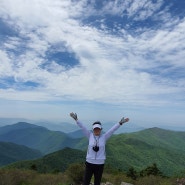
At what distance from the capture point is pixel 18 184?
18.6 meters

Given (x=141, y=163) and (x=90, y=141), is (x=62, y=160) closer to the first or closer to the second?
(x=141, y=163)

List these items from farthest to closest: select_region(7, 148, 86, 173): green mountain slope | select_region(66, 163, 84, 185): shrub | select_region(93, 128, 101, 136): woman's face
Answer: select_region(7, 148, 86, 173): green mountain slope < select_region(66, 163, 84, 185): shrub < select_region(93, 128, 101, 136): woman's face

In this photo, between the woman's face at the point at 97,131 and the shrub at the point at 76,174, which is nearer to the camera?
the woman's face at the point at 97,131

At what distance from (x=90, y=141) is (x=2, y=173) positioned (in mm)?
10087

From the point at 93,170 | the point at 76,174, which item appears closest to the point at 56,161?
the point at 76,174

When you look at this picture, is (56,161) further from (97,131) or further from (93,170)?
(97,131)

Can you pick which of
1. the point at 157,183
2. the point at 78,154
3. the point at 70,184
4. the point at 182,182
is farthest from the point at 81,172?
the point at 78,154

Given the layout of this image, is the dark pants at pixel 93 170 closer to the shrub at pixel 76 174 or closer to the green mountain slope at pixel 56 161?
the shrub at pixel 76 174

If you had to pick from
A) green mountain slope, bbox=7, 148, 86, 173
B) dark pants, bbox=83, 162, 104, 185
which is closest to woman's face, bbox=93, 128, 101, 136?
dark pants, bbox=83, 162, 104, 185

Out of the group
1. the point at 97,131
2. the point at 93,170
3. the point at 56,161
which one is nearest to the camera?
the point at 97,131

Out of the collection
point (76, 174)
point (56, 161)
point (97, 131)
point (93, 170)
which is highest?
point (97, 131)

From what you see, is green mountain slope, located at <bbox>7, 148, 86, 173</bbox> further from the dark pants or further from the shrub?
the dark pants

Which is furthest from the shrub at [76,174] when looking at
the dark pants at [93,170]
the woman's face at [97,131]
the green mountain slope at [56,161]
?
the green mountain slope at [56,161]

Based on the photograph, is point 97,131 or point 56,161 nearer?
point 97,131
